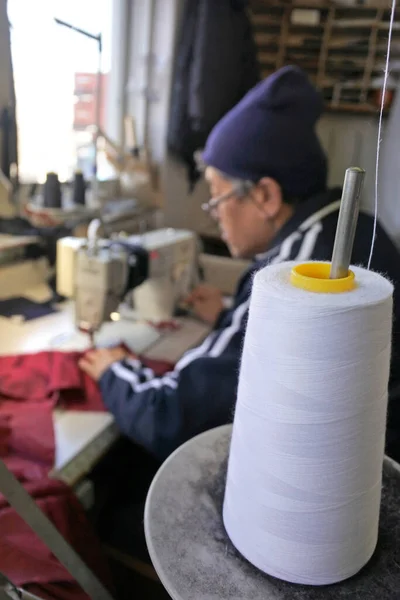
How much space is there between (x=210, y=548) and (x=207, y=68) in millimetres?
2426

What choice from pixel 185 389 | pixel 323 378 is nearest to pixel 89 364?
pixel 185 389

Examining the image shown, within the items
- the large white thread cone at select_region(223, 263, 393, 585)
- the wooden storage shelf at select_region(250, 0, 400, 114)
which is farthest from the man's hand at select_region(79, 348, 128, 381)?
the wooden storage shelf at select_region(250, 0, 400, 114)

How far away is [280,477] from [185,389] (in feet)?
1.60

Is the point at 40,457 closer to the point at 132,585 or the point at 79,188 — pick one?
the point at 132,585

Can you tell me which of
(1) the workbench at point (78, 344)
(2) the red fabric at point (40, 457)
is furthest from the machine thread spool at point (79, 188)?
(2) the red fabric at point (40, 457)

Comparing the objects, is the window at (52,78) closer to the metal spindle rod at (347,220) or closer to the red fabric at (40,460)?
the red fabric at (40,460)

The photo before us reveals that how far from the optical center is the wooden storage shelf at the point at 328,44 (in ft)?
9.92

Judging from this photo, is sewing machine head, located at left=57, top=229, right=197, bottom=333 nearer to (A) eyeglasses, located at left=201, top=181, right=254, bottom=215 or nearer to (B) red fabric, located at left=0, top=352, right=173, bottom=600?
(B) red fabric, located at left=0, top=352, right=173, bottom=600

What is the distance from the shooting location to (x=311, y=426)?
468 mm

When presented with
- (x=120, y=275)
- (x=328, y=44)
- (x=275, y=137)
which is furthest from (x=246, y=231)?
(x=328, y=44)

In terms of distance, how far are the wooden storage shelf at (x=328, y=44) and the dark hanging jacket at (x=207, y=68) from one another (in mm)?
493

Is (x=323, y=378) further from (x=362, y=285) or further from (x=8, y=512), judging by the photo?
(x=8, y=512)

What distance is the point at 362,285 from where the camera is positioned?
1.60 ft

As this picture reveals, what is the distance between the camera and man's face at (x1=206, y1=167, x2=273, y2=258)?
1.40 m
